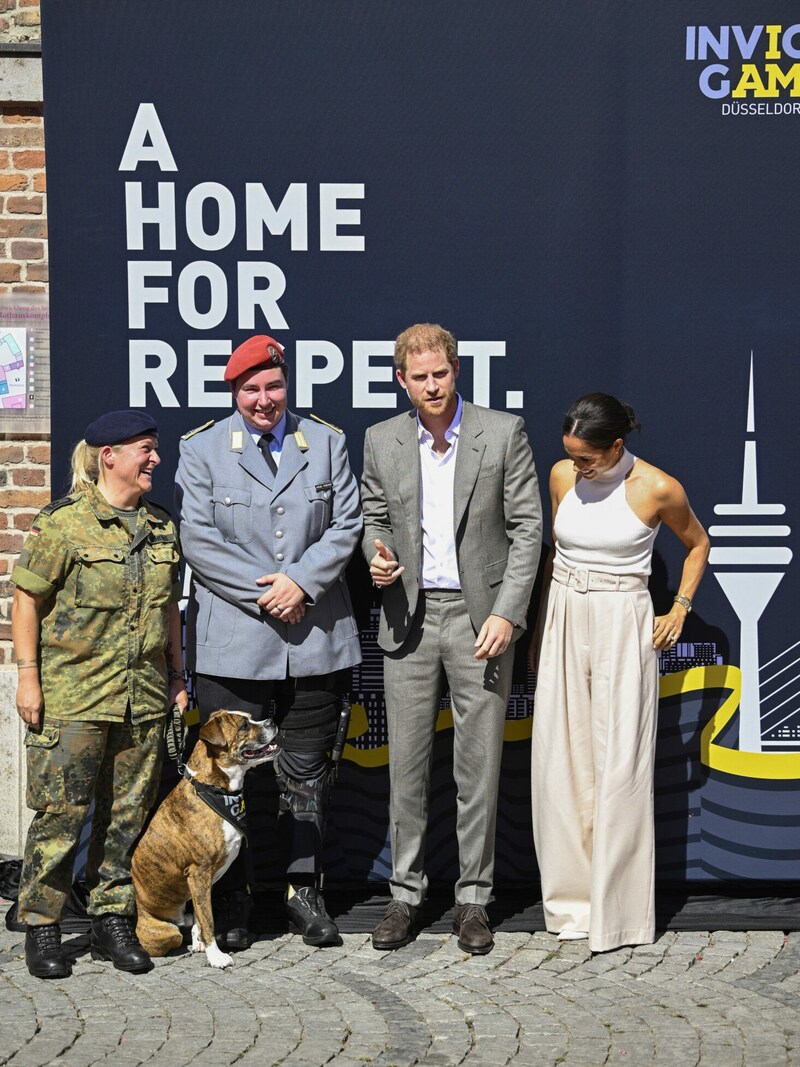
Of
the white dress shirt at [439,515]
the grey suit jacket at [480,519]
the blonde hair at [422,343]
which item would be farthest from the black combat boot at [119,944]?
the blonde hair at [422,343]

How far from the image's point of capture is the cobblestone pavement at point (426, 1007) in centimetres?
404

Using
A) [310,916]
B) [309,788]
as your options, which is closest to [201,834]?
[309,788]

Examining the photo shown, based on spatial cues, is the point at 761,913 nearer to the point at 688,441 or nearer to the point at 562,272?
the point at 688,441

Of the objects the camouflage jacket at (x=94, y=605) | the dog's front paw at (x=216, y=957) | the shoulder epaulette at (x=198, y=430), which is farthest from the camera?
the shoulder epaulette at (x=198, y=430)

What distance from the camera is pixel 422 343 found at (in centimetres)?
483

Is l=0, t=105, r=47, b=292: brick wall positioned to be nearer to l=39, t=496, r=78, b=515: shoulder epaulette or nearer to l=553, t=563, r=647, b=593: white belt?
l=39, t=496, r=78, b=515: shoulder epaulette

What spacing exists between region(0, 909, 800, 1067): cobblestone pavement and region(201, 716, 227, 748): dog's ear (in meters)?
0.82

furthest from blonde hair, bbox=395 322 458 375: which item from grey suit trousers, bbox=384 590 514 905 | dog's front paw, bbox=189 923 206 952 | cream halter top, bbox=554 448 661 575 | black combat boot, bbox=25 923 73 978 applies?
black combat boot, bbox=25 923 73 978

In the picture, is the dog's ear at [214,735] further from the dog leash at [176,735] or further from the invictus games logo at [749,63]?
the invictus games logo at [749,63]

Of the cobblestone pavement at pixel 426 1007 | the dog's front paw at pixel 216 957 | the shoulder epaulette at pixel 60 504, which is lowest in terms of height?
the cobblestone pavement at pixel 426 1007

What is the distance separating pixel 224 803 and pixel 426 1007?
102 cm

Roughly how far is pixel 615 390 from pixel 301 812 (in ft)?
7.07

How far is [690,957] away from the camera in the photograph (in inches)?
192

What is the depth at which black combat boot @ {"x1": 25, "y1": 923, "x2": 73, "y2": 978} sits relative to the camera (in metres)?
4.64
